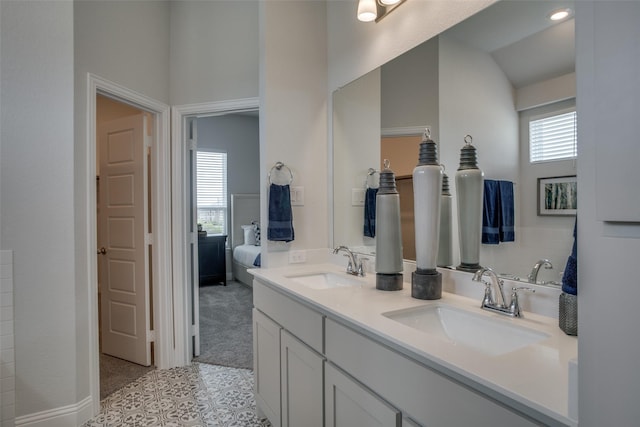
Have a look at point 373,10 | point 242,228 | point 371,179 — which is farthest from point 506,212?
point 242,228

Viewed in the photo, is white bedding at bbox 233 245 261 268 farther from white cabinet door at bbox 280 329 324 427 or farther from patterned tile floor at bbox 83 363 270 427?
white cabinet door at bbox 280 329 324 427

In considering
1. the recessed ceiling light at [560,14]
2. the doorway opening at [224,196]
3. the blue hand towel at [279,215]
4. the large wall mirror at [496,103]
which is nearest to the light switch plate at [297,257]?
the blue hand towel at [279,215]

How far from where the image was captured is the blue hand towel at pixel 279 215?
87.2 inches

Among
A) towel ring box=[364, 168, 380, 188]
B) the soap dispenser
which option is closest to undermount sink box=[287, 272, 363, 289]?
the soap dispenser

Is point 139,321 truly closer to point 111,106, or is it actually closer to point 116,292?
point 116,292

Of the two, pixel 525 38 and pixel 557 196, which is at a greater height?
pixel 525 38

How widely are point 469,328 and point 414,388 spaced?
39 centimetres

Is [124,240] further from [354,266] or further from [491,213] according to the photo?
[491,213]

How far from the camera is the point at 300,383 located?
5.07ft

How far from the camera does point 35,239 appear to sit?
A: 198 centimetres

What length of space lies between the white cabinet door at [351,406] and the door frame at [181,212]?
192cm

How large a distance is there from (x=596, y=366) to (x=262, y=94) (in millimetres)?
2195

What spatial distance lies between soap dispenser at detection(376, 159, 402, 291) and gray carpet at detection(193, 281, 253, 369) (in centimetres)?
181

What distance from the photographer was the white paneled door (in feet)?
9.40
